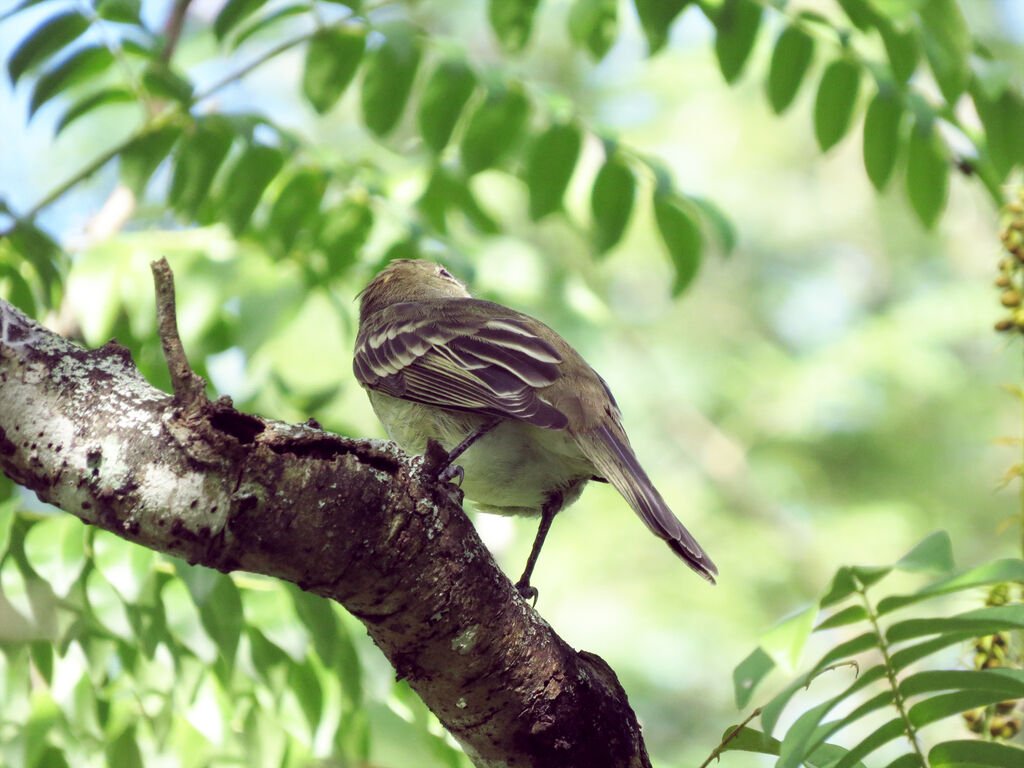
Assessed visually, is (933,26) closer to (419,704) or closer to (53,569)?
(419,704)

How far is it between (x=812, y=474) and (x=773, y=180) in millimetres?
4659

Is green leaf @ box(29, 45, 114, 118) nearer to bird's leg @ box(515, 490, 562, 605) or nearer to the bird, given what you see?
the bird

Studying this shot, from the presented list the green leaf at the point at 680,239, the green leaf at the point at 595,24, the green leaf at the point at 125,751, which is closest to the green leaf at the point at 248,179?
the green leaf at the point at 595,24

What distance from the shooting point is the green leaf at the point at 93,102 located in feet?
12.8

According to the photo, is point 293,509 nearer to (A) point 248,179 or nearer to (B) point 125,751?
(B) point 125,751

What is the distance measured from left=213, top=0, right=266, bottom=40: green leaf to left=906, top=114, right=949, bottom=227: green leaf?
8.47 ft

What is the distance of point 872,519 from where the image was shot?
11320 millimetres

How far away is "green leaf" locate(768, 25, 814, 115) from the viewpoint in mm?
4020

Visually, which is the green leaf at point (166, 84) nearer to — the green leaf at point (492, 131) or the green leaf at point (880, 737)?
the green leaf at point (492, 131)

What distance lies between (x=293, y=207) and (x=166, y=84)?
739 mm

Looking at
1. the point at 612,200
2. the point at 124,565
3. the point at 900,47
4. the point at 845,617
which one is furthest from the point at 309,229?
the point at 845,617

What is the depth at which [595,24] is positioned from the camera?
423 centimetres

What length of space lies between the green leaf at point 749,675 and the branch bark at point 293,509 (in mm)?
728

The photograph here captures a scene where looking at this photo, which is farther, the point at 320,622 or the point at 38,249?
the point at 38,249
